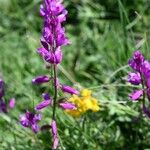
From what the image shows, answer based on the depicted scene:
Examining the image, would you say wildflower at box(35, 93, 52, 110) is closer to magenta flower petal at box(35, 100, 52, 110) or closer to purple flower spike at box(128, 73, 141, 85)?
magenta flower petal at box(35, 100, 52, 110)

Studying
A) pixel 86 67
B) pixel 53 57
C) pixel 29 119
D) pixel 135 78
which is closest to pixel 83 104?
pixel 29 119

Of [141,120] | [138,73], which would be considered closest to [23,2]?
[141,120]

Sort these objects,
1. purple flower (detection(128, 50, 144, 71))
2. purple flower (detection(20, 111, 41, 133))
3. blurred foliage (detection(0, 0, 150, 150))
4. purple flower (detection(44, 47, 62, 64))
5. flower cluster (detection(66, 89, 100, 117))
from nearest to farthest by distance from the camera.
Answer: purple flower (detection(44, 47, 62, 64)), purple flower (detection(128, 50, 144, 71)), purple flower (detection(20, 111, 41, 133)), flower cluster (detection(66, 89, 100, 117)), blurred foliage (detection(0, 0, 150, 150))

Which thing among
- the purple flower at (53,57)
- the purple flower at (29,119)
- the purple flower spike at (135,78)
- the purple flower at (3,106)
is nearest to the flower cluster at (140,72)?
the purple flower spike at (135,78)

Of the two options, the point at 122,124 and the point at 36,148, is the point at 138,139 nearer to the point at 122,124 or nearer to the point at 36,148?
the point at 122,124

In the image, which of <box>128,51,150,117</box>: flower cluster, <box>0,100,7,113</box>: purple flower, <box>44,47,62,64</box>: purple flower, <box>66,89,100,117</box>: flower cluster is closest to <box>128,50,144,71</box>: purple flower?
<box>128,51,150,117</box>: flower cluster

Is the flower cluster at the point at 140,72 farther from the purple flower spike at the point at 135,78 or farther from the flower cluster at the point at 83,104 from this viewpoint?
the flower cluster at the point at 83,104
